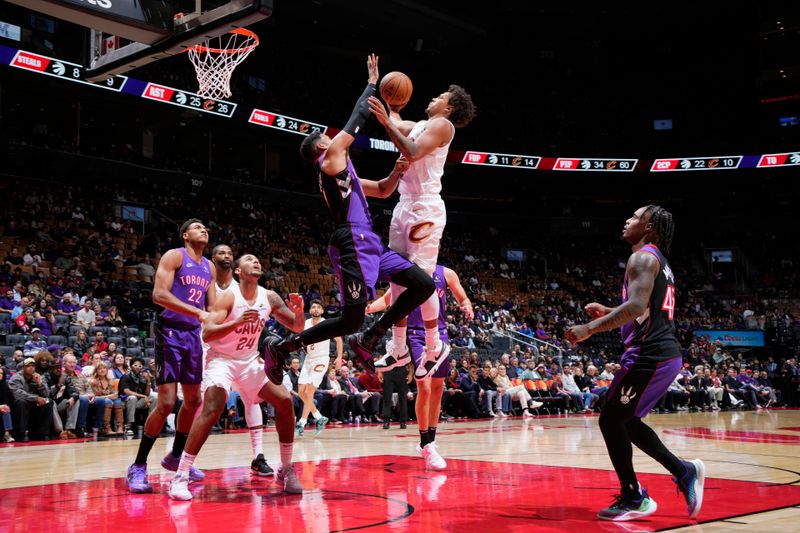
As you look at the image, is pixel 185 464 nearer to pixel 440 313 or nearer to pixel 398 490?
pixel 398 490

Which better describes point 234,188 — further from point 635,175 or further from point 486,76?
point 635,175

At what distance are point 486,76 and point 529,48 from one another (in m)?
2.41

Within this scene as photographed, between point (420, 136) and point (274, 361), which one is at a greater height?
point (420, 136)

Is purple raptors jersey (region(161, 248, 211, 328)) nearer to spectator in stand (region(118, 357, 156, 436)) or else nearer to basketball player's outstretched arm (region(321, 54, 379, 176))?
basketball player's outstretched arm (region(321, 54, 379, 176))

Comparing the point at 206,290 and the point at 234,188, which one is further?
the point at 234,188

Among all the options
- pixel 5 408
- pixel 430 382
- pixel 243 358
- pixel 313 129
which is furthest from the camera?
pixel 313 129

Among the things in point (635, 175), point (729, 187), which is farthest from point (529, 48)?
point (729, 187)

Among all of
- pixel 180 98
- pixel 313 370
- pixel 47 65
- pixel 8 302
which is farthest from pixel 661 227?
pixel 180 98

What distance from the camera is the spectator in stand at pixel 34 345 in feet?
40.1

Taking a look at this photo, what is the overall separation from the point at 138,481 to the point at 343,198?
2596 millimetres

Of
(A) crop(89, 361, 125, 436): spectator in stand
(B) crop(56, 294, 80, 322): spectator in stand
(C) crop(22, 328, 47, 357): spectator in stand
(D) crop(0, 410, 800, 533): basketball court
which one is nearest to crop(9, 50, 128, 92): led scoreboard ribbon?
(B) crop(56, 294, 80, 322): spectator in stand

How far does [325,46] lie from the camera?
31750 millimetres

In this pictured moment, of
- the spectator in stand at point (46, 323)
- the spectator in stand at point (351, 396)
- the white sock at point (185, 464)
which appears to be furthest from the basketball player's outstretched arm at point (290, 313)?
the spectator in stand at point (46, 323)

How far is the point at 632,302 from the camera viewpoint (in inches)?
173
